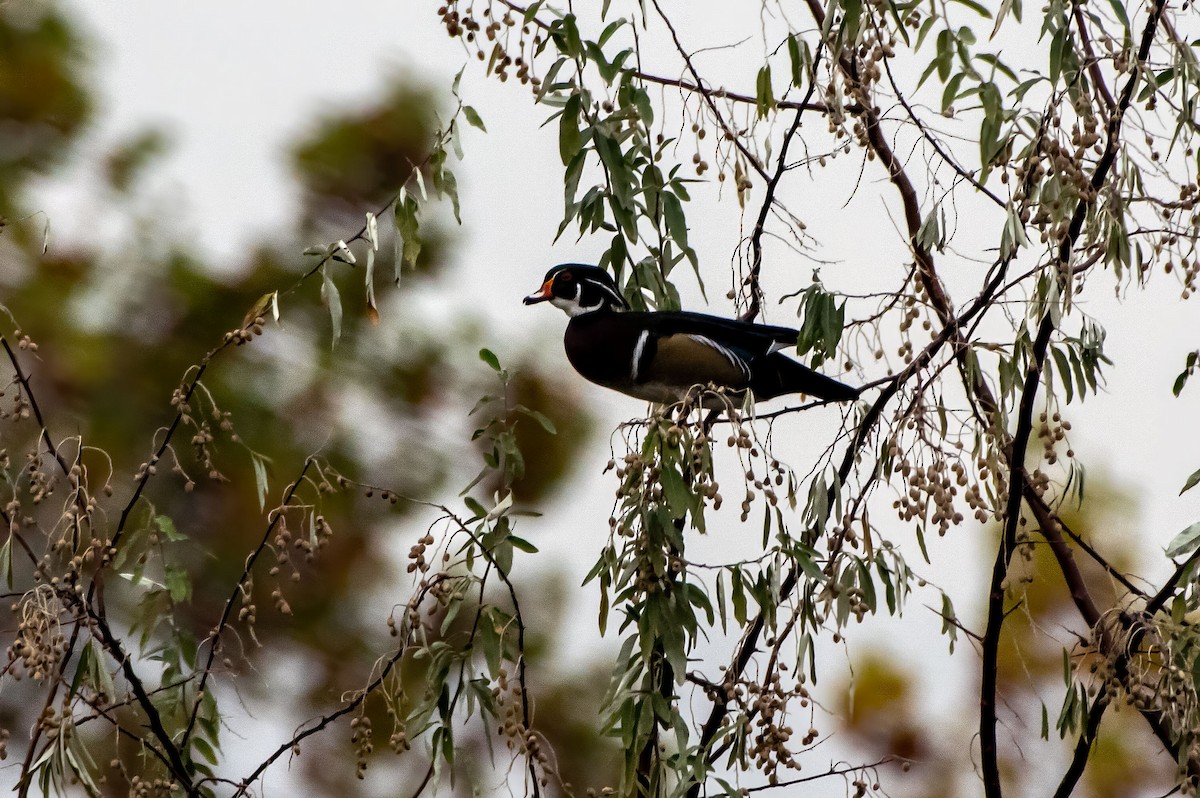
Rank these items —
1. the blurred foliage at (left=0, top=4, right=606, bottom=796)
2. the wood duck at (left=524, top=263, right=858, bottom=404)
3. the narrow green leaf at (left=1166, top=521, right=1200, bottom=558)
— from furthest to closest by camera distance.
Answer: the blurred foliage at (left=0, top=4, right=606, bottom=796), the wood duck at (left=524, top=263, right=858, bottom=404), the narrow green leaf at (left=1166, top=521, right=1200, bottom=558)

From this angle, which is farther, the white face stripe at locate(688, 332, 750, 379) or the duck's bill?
the duck's bill

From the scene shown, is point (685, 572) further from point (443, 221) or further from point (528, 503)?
point (443, 221)

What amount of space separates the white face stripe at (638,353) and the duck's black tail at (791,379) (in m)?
0.20

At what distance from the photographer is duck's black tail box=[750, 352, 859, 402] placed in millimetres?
2244

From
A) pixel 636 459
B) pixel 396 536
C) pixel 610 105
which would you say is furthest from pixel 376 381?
pixel 636 459

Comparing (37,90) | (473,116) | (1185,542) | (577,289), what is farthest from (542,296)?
(37,90)

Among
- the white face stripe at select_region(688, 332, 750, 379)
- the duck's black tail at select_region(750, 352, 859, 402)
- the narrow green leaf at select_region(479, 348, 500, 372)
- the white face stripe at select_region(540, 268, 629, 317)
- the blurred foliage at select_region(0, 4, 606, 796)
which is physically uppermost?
the blurred foliage at select_region(0, 4, 606, 796)

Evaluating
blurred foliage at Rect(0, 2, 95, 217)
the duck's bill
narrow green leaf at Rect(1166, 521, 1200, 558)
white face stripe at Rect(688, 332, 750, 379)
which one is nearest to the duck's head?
the duck's bill

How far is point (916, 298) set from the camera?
65.4 inches

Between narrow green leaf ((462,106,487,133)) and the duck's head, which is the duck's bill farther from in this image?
narrow green leaf ((462,106,487,133))

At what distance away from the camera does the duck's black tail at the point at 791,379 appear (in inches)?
88.4

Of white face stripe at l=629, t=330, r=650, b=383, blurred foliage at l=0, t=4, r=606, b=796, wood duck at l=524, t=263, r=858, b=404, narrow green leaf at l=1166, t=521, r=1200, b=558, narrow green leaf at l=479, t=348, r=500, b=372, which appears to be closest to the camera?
narrow green leaf at l=1166, t=521, r=1200, b=558

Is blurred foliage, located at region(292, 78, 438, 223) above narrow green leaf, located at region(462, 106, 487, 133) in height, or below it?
above

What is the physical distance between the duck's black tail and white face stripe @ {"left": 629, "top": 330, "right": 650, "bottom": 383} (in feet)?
0.66
